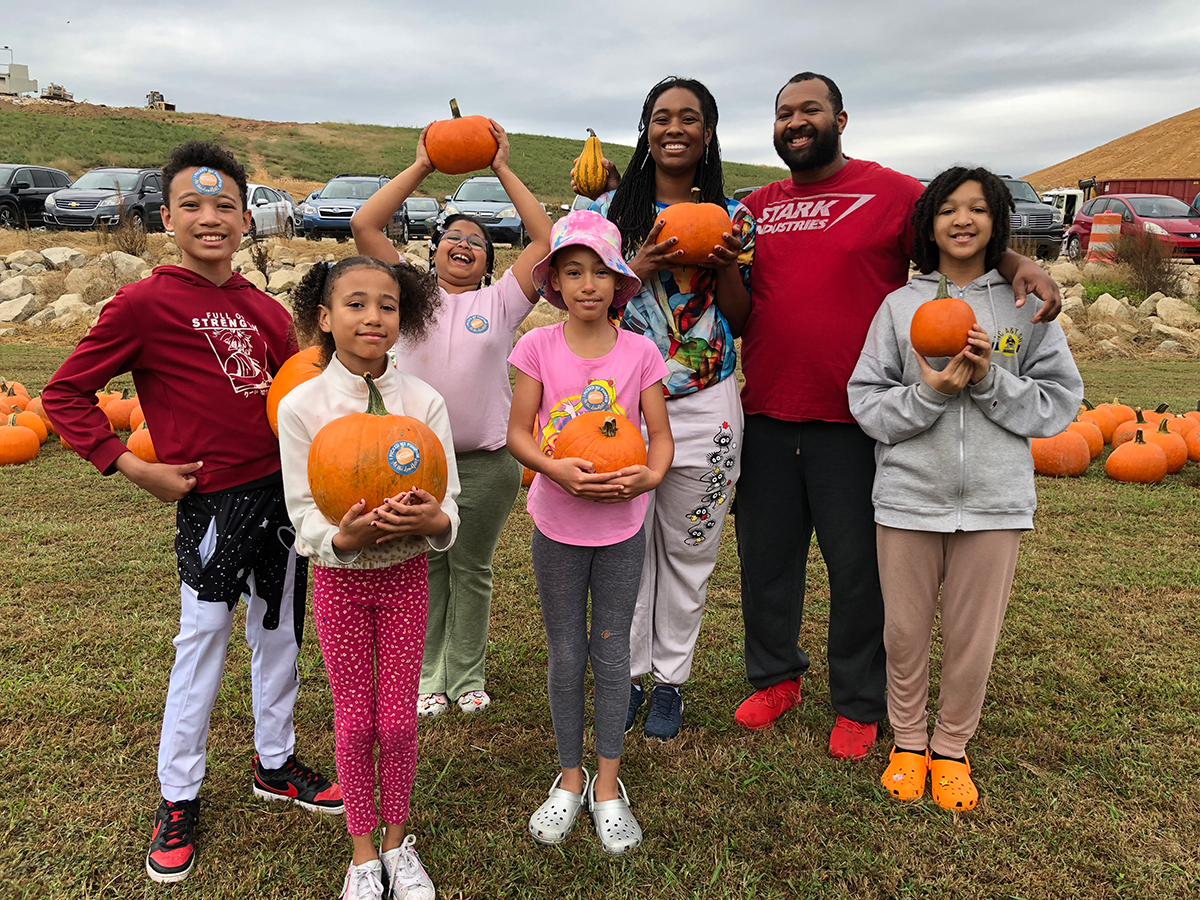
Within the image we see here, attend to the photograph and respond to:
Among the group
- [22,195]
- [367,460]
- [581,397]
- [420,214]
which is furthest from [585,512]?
[22,195]

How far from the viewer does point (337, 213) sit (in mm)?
19953

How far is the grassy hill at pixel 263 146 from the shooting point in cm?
3922

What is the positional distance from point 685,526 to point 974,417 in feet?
3.92

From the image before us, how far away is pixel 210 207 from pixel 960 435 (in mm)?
2785

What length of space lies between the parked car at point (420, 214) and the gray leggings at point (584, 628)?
20181 mm

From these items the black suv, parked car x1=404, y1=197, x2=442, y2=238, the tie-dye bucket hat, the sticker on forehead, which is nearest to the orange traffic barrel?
the black suv

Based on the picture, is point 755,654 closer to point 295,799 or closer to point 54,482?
point 295,799

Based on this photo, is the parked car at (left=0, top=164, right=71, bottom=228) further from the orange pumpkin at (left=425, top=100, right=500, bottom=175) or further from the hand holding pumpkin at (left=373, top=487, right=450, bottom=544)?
the hand holding pumpkin at (left=373, top=487, right=450, bottom=544)

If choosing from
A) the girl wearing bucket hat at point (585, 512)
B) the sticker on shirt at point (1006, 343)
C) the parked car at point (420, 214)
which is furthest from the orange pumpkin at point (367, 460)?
A: the parked car at point (420, 214)

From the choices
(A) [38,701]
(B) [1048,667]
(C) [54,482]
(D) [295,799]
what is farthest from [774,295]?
(C) [54,482]

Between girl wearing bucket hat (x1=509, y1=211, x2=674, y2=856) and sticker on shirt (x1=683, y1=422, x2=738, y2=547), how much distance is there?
0.43 m

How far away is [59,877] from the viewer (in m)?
2.67

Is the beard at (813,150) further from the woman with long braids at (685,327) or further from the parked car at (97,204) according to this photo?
the parked car at (97,204)

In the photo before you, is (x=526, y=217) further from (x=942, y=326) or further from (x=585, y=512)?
(x=942, y=326)
